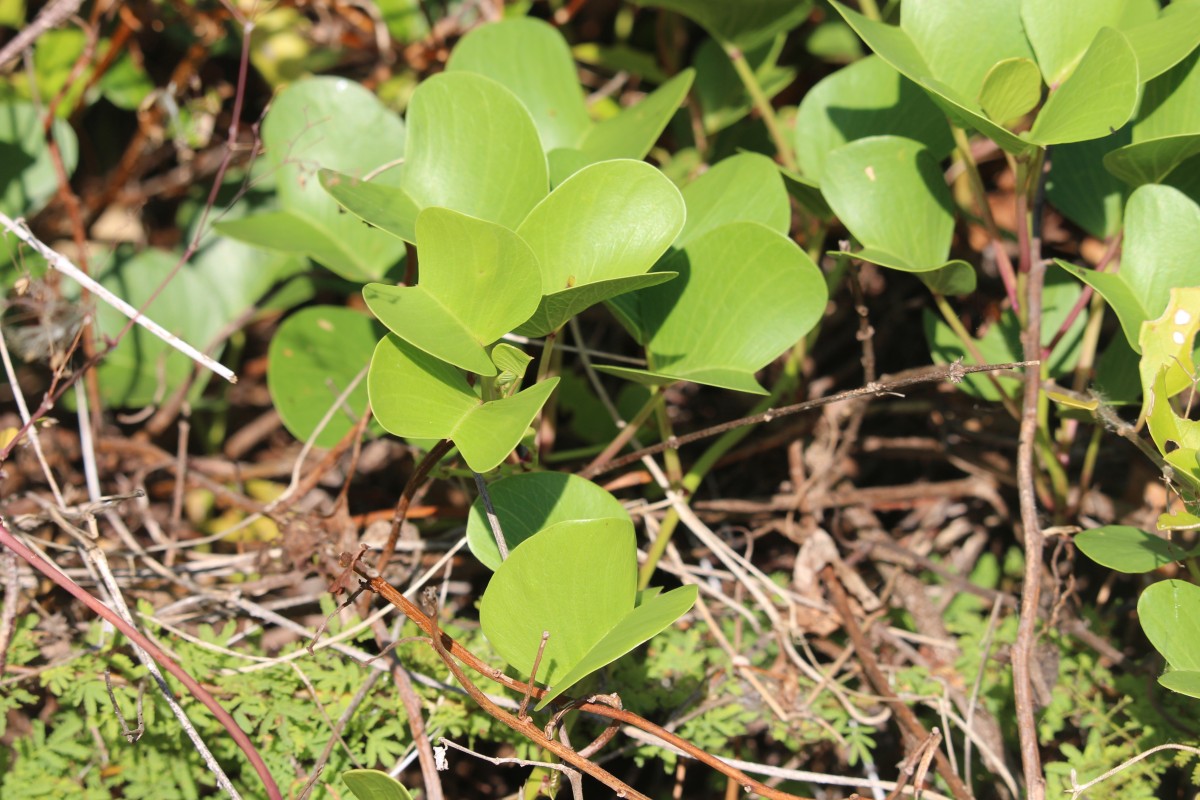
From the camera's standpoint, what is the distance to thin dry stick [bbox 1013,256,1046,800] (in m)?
0.74

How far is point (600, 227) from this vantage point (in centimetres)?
75

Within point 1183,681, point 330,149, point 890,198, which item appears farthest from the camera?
point 330,149

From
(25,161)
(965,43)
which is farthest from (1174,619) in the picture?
(25,161)

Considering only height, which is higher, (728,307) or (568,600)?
(728,307)

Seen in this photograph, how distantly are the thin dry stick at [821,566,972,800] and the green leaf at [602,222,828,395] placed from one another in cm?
31

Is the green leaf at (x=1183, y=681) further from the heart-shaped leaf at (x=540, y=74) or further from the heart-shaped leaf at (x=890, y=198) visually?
the heart-shaped leaf at (x=540, y=74)

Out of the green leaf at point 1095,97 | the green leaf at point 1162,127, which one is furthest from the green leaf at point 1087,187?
the green leaf at point 1095,97

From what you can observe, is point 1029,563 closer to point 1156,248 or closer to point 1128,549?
point 1128,549

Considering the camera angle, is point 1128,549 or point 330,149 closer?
point 1128,549

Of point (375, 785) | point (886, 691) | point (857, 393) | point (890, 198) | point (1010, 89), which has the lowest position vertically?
point (886, 691)

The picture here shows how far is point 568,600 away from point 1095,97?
56 cm

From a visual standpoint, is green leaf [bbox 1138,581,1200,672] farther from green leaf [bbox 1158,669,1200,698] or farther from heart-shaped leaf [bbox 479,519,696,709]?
heart-shaped leaf [bbox 479,519,696,709]

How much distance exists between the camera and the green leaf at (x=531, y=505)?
764 mm

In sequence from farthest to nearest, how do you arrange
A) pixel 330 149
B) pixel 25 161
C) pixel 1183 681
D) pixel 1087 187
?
pixel 25 161 → pixel 330 149 → pixel 1087 187 → pixel 1183 681
